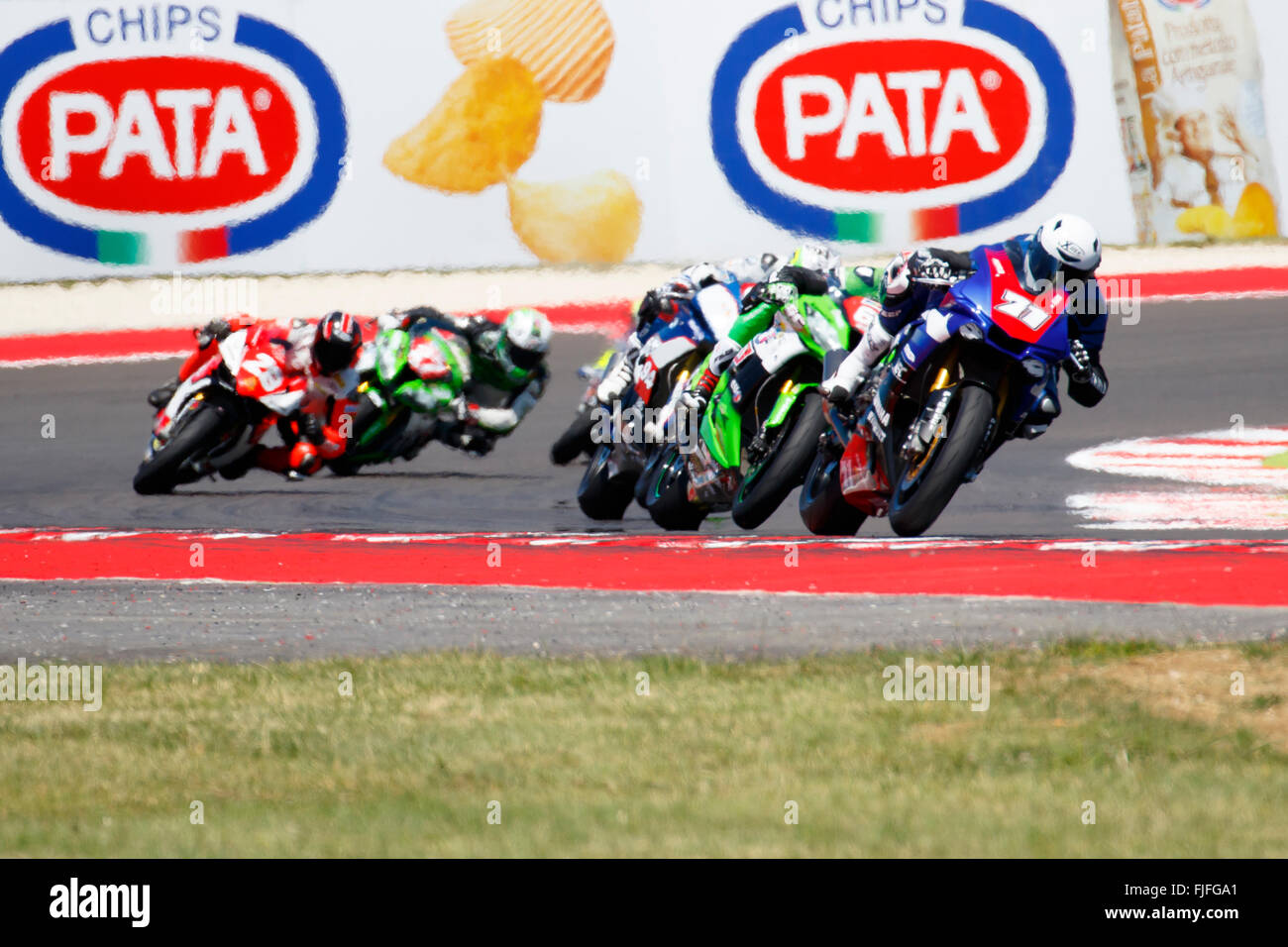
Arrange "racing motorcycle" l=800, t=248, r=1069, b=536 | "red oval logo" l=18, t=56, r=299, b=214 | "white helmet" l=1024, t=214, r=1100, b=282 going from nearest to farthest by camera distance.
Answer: "racing motorcycle" l=800, t=248, r=1069, b=536
"white helmet" l=1024, t=214, r=1100, b=282
"red oval logo" l=18, t=56, r=299, b=214

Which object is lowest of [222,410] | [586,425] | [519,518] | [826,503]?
[519,518]

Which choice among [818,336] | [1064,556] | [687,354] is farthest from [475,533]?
[1064,556]

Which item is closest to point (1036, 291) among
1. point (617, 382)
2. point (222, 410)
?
point (617, 382)

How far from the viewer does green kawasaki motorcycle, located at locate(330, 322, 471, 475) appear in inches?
452

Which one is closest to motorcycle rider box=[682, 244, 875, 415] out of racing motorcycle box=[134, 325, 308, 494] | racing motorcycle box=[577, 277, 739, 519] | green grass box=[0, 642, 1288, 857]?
racing motorcycle box=[577, 277, 739, 519]

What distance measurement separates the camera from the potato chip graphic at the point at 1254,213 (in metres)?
15.8

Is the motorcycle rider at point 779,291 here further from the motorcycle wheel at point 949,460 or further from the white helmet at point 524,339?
the white helmet at point 524,339

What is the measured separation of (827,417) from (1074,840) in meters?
4.59

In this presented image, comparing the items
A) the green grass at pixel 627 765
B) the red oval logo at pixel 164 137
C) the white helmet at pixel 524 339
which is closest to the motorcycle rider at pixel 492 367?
the white helmet at pixel 524 339

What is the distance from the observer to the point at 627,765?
5.27 meters

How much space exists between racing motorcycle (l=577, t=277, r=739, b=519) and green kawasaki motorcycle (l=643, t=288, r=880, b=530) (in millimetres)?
402

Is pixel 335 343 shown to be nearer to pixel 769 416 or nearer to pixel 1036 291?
pixel 769 416

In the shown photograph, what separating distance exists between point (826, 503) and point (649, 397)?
1.33 m

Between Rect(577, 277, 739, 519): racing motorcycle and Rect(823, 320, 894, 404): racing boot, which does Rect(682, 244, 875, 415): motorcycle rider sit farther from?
Rect(823, 320, 894, 404): racing boot
